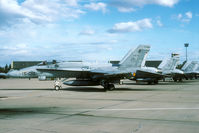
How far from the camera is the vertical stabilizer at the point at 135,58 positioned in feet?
67.2

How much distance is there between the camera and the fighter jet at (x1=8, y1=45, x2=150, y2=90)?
1925cm

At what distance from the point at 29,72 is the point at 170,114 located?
1478cm

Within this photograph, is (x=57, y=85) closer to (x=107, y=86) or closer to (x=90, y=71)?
(x=90, y=71)

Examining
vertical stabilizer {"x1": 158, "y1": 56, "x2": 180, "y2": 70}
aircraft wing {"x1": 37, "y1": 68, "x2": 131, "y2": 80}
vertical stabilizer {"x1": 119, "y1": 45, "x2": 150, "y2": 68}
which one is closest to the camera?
aircraft wing {"x1": 37, "y1": 68, "x2": 131, "y2": 80}

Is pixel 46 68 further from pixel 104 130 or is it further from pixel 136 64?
pixel 104 130

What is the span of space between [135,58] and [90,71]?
4578 mm

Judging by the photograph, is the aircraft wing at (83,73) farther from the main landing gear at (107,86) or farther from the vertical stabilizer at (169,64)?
the vertical stabilizer at (169,64)

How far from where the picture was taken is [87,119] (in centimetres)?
721

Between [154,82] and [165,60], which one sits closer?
[154,82]

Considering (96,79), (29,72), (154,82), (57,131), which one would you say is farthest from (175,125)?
(154,82)

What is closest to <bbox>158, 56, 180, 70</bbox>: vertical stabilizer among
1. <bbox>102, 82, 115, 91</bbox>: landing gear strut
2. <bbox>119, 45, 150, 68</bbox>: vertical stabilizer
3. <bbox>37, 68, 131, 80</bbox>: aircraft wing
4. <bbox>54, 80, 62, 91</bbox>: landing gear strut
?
<bbox>119, 45, 150, 68</bbox>: vertical stabilizer

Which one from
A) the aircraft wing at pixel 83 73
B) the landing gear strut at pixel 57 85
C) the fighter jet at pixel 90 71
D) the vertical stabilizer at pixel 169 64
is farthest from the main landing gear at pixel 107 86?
the vertical stabilizer at pixel 169 64

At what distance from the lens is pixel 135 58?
20484 millimetres

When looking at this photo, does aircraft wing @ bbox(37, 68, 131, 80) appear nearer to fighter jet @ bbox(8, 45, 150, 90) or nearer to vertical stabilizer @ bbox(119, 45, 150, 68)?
fighter jet @ bbox(8, 45, 150, 90)
